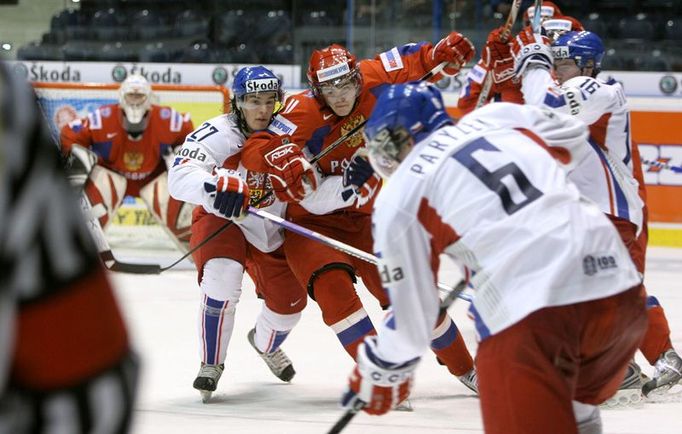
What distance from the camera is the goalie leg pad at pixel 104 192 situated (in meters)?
6.73

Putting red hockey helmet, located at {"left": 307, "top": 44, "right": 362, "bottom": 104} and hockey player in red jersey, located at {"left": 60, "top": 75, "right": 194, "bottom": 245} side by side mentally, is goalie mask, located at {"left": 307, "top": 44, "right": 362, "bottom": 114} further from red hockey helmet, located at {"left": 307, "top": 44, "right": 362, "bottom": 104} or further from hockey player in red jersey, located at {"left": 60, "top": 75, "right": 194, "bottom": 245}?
hockey player in red jersey, located at {"left": 60, "top": 75, "right": 194, "bottom": 245}

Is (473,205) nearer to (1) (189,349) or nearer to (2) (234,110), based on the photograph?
(2) (234,110)

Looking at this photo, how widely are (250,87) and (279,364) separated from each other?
96cm

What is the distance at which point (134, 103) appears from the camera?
6.78 metres

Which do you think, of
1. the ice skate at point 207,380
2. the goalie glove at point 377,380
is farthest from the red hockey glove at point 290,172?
the goalie glove at point 377,380

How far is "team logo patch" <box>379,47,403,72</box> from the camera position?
4.09m

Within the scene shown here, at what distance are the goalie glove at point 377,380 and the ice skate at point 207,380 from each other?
172 cm

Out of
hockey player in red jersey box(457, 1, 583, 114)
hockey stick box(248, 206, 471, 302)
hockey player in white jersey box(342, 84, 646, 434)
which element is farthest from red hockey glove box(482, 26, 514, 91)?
hockey player in white jersey box(342, 84, 646, 434)

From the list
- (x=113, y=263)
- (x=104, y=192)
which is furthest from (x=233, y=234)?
(x=104, y=192)

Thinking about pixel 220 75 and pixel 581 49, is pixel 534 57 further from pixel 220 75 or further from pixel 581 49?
pixel 220 75

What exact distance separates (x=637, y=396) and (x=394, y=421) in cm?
77

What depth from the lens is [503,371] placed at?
1.96 m

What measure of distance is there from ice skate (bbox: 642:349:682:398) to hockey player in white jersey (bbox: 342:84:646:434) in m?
1.76

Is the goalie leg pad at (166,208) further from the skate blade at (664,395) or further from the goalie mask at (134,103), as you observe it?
the skate blade at (664,395)
